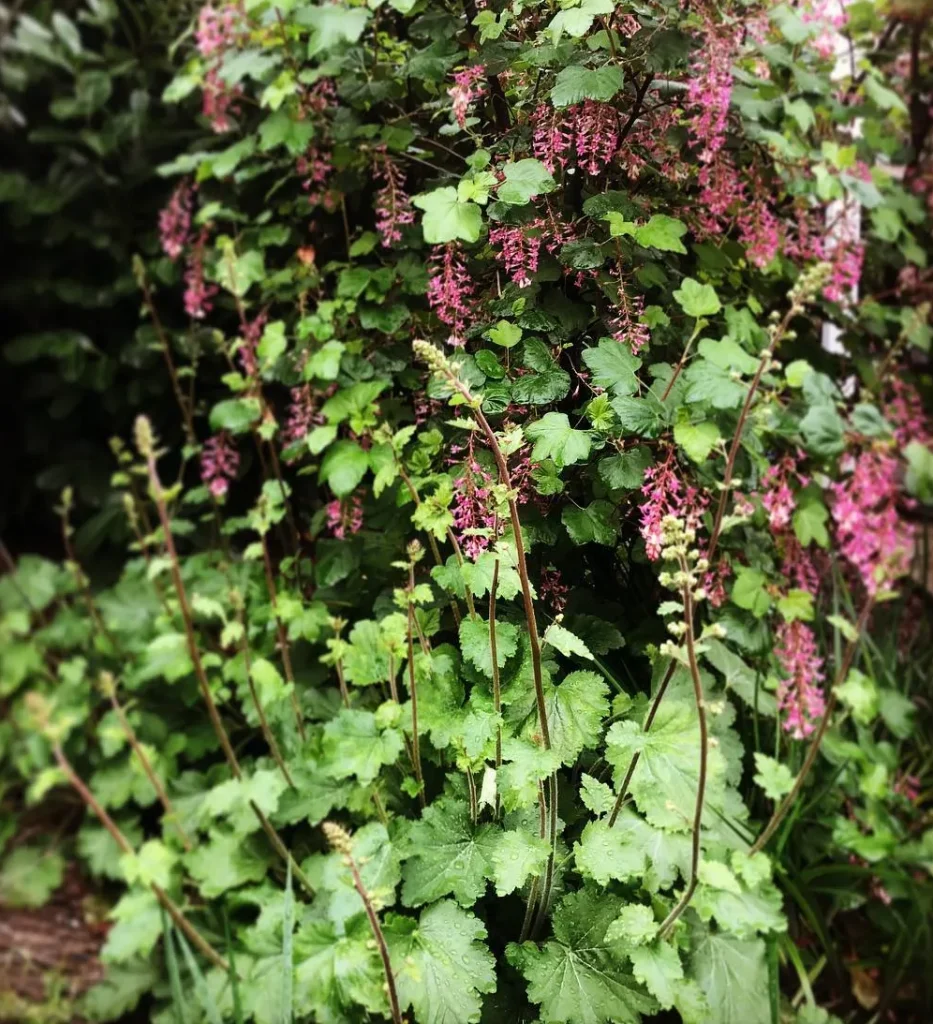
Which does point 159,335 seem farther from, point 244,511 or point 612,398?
point 612,398

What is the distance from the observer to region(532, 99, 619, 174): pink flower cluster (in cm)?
77

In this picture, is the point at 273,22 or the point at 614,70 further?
the point at 273,22

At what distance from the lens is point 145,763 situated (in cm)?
86

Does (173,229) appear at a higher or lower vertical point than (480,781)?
higher

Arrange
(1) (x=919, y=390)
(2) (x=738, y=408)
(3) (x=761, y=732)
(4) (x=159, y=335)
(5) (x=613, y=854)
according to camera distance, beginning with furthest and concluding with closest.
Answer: (1) (x=919, y=390) → (4) (x=159, y=335) → (3) (x=761, y=732) → (2) (x=738, y=408) → (5) (x=613, y=854)

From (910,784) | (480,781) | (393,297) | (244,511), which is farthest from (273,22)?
(910,784)

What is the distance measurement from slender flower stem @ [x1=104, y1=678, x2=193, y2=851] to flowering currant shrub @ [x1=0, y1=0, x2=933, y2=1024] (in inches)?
0.8

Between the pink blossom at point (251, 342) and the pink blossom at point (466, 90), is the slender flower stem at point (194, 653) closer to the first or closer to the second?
the pink blossom at point (251, 342)

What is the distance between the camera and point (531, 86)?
31.1 inches

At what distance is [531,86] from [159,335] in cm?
78

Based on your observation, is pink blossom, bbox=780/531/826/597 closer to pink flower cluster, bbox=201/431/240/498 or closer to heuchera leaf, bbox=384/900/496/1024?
heuchera leaf, bbox=384/900/496/1024

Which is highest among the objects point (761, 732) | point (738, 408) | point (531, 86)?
point (531, 86)

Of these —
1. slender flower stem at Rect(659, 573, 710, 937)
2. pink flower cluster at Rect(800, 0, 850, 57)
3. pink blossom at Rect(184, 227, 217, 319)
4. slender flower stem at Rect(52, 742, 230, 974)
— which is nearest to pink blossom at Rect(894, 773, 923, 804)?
slender flower stem at Rect(659, 573, 710, 937)

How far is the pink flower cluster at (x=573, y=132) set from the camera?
77cm
